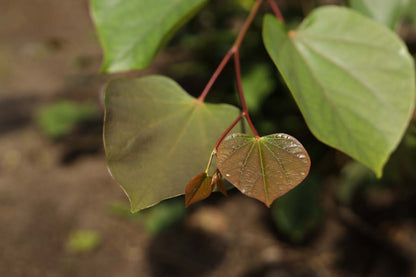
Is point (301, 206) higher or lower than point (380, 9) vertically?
lower

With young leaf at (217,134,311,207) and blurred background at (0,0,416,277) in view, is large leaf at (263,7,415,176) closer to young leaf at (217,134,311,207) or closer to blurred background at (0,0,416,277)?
young leaf at (217,134,311,207)

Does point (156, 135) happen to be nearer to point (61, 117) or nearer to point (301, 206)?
point (301, 206)

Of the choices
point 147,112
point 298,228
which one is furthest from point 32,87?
point 147,112

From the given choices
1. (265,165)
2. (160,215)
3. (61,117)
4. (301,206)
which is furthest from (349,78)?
(61,117)

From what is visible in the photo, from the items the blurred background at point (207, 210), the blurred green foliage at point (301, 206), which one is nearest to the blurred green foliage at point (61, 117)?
the blurred background at point (207, 210)

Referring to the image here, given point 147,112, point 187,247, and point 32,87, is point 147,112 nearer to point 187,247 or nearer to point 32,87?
point 187,247
